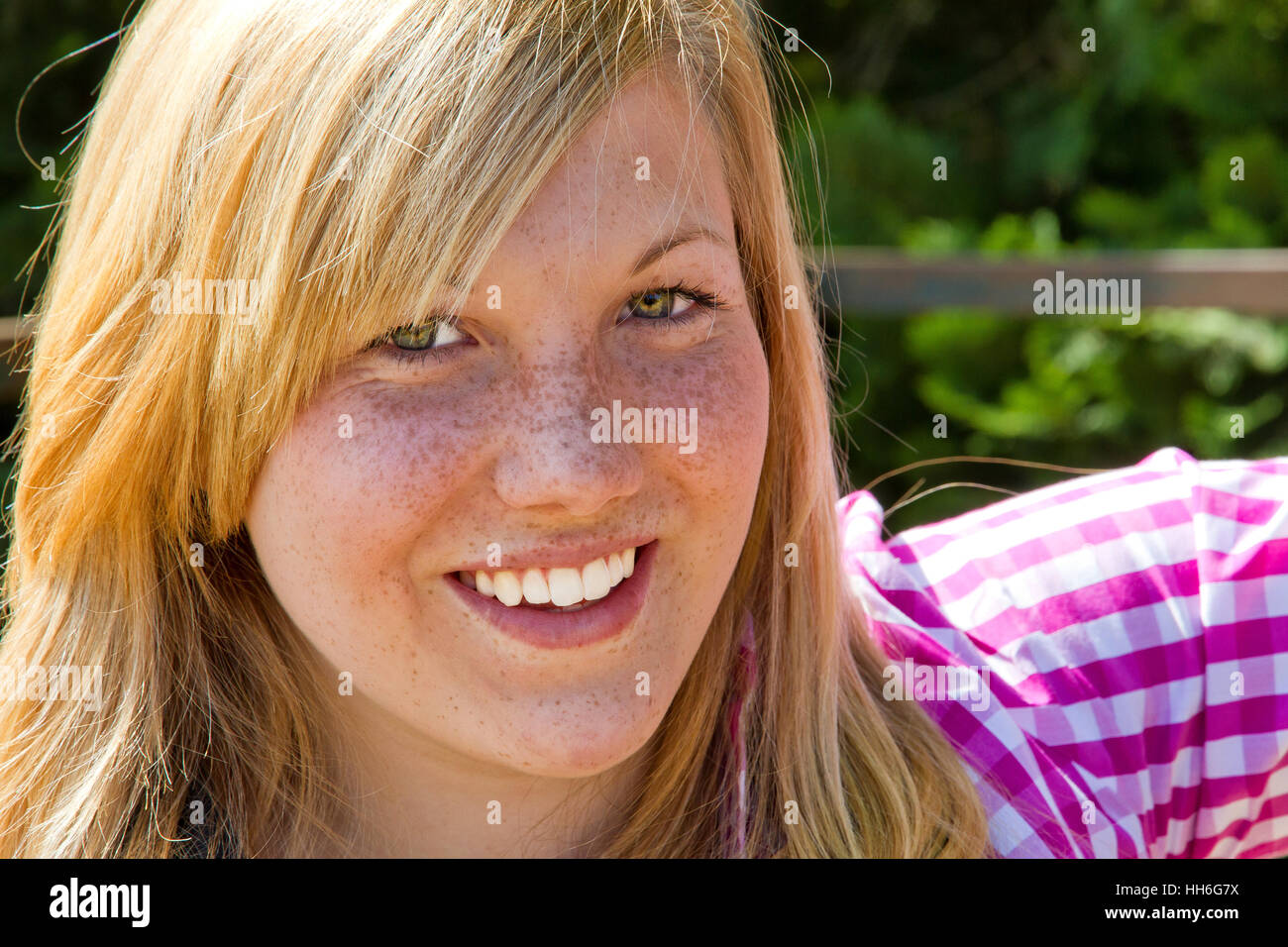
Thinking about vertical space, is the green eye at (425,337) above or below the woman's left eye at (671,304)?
below

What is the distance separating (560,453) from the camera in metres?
1.10

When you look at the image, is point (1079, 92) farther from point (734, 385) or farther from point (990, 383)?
point (734, 385)

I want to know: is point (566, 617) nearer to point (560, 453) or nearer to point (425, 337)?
point (560, 453)

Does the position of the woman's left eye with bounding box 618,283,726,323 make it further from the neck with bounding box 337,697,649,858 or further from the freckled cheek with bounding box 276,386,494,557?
the neck with bounding box 337,697,649,858

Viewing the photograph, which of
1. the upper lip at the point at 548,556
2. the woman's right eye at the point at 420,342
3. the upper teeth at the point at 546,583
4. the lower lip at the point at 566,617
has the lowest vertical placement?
the lower lip at the point at 566,617

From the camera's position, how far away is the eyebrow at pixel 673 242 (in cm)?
115

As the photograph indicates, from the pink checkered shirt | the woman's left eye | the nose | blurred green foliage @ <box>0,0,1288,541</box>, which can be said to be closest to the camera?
the nose

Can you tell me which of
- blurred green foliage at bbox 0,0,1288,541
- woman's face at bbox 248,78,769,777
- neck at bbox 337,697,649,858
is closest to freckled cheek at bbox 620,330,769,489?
woman's face at bbox 248,78,769,777

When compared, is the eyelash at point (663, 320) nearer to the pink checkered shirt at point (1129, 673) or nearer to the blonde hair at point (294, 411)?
the blonde hair at point (294, 411)

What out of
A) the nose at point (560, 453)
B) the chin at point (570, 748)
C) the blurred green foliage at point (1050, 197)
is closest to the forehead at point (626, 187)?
the nose at point (560, 453)

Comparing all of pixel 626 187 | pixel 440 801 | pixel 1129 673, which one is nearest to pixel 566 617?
pixel 440 801

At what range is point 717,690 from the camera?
144 centimetres

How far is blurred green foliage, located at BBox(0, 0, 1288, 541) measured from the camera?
448 centimetres

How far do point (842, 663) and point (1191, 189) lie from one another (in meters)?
3.99
